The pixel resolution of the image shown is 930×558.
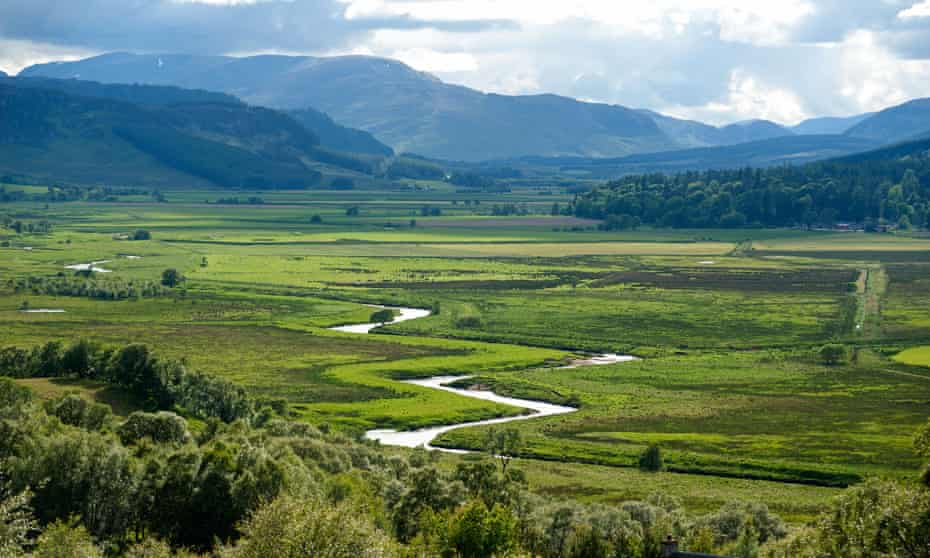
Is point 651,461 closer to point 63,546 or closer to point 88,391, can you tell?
point 88,391

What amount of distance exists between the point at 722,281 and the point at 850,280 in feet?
59.2

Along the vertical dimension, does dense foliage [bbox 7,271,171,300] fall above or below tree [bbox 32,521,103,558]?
below

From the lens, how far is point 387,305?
501 feet

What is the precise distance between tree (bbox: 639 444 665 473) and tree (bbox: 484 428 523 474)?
26.0 ft

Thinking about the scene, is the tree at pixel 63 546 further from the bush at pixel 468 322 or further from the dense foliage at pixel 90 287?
the dense foliage at pixel 90 287

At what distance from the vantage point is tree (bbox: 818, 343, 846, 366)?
114m

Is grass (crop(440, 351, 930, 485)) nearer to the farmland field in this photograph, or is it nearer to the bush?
the farmland field

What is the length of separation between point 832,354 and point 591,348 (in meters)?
22.1

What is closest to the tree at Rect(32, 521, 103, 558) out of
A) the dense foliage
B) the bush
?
the bush

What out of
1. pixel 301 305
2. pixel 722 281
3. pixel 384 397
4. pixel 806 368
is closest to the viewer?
pixel 384 397

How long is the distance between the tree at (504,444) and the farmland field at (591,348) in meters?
1.22

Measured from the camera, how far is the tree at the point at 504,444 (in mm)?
80938

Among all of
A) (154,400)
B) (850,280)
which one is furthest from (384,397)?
(850,280)

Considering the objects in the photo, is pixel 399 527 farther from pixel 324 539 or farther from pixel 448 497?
pixel 324 539
